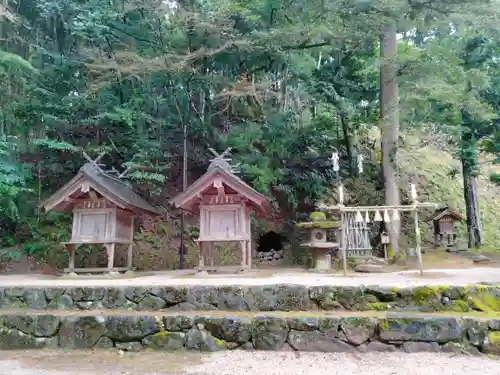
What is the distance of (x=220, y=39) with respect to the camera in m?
15.6

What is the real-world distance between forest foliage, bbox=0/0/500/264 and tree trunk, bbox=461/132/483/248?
0.09m

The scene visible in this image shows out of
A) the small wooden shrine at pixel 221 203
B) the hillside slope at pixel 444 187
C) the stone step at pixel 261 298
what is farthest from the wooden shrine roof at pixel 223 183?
the hillside slope at pixel 444 187

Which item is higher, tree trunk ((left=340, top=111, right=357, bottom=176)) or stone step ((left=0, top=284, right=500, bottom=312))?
tree trunk ((left=340, top=111, right=357, bottom=176))

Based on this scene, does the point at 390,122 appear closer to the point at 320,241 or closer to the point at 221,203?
the point at 320,241

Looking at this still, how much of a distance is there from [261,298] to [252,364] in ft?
5.18

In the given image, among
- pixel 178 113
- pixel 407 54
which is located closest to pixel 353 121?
pixel 407 54

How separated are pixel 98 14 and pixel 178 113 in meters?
5.30

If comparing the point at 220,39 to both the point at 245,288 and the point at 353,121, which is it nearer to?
the point at 353,121

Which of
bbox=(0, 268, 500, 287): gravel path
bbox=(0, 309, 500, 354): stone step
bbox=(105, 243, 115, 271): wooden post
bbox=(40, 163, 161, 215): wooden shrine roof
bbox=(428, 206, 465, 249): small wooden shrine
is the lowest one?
bbox=(0, 309, 500, 354): stone step

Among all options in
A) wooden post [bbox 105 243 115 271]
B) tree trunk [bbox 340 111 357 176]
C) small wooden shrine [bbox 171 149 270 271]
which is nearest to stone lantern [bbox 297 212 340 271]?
small wooden shrine [bbox 171 149 270 271]

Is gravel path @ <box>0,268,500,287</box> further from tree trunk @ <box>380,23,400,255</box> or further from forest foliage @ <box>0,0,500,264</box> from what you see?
forest foliage @ <box>0,0,500,264</box>

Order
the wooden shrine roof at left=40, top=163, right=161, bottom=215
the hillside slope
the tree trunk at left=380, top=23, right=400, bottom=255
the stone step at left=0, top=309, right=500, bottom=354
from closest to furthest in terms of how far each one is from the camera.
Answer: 1. the stone step at left=0, top=309, right=500, bottom=354
2. the wooden shrine roof at left=40, top=163, right=161, bottom=215
3. the tree trunk at left=380, top=23, right=400, bottom=255
4. the hillside slope

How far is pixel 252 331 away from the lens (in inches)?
250

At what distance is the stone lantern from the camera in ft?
40.8
